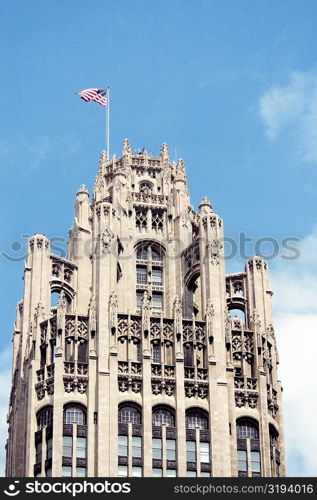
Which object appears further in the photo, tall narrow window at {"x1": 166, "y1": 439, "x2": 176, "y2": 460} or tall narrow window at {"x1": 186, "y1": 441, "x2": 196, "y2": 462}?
tall narrow window at {"x1": 186, "y1": 441, "x2": 196, "y2": 462}

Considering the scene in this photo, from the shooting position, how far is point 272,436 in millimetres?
134250

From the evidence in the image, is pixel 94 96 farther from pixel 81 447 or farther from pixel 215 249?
pixel 81 447

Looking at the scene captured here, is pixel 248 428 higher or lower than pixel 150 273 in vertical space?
lower

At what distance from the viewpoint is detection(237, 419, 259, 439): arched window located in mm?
131875

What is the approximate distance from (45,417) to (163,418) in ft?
31.5

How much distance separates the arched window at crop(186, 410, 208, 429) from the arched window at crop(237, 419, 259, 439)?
2926 mm

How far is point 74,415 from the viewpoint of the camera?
12912 cm

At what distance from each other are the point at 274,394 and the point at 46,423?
66.3 feet
